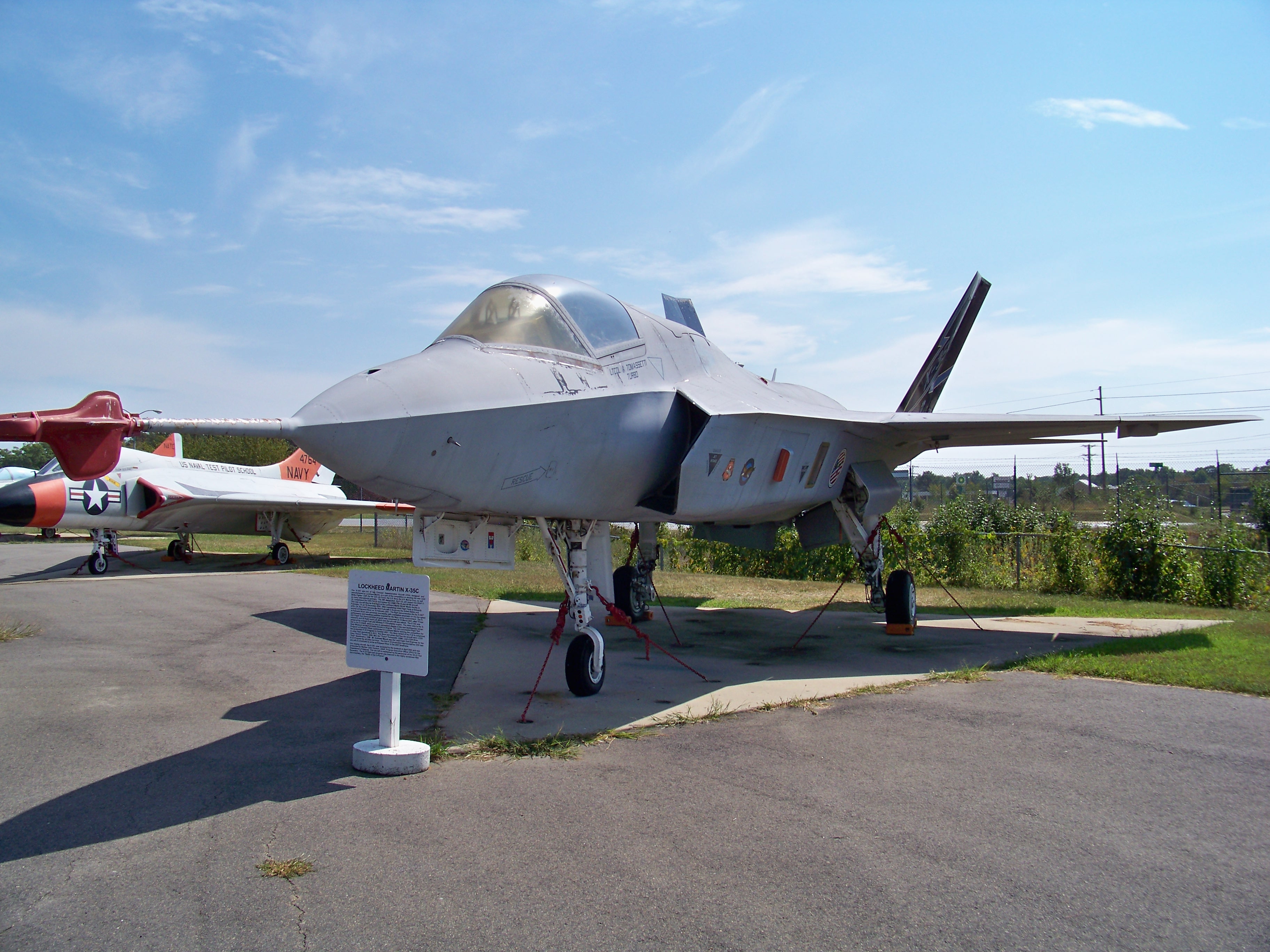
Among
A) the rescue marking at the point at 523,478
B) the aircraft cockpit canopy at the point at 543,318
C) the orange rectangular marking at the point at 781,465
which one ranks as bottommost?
the rescue marking at the point at 523,478

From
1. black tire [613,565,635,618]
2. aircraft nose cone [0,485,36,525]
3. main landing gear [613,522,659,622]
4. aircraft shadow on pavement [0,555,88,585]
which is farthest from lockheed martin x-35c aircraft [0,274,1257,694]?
aircraft nose cone [0,485,36,525]

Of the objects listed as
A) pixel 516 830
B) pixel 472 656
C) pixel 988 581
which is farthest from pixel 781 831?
pixel 988 581

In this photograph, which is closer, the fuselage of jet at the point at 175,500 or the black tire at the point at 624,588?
the black tire at the point at 624,588

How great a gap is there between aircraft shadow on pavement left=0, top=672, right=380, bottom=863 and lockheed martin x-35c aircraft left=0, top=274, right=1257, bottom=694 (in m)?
1.42

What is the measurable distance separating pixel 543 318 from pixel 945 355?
9159mm

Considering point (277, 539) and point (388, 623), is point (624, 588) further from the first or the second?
point (277, 539)

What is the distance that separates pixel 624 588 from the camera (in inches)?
448

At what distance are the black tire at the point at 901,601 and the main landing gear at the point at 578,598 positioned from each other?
479 centimetres

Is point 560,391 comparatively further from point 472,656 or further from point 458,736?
point 472,656

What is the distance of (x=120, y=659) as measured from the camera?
777 centimetres

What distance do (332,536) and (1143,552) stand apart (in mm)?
39971

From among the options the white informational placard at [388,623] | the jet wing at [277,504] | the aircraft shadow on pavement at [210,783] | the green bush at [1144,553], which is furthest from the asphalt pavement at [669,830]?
the jet wing at [277,504]

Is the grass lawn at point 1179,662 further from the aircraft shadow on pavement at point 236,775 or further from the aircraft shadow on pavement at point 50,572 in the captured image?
the aircraft shadow on pavement at point 50,572

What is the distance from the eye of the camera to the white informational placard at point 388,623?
4344 mm
